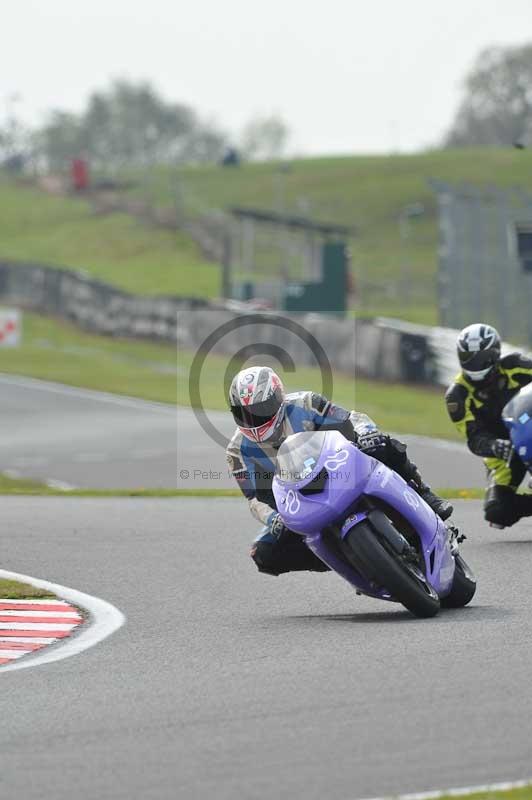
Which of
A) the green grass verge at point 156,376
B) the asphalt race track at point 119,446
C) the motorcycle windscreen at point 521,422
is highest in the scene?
the motorcycle windscreen at point 521,422

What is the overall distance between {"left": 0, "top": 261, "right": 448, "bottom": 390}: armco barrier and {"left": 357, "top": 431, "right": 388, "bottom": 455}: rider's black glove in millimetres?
21591

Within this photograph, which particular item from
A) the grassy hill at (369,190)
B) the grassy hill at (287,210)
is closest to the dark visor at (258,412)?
the grassy hill at (287,210)

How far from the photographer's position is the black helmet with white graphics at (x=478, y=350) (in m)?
11.8

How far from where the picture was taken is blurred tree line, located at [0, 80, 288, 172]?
462ft

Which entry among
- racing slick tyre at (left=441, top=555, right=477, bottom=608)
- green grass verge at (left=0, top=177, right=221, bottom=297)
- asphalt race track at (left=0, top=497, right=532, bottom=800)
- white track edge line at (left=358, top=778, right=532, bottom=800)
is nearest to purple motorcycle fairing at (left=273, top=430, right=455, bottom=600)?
racing slick tyre at (left=441, top=555, right=477, bottom=608)

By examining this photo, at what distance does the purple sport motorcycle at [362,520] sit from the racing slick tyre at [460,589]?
5.7 inches

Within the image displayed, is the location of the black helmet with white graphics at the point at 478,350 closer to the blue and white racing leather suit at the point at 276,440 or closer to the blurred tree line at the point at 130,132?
the blue and white racing leather suit at the point at 276,440

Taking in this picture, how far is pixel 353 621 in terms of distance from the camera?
28.1ft

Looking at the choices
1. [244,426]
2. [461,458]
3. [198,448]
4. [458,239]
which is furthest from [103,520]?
[458,239]

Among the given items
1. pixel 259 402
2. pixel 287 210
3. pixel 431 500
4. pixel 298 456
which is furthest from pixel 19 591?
pixel 287 210

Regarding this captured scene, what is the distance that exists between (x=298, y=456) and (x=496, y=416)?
14.1ft

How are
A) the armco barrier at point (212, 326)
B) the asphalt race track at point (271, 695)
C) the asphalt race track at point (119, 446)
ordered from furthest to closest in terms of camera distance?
the armco barrier at point (212, 326) → the asphalt race track at point (119, 446) → the asphalt race track at point (271, 695)

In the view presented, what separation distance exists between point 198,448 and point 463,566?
50.5 ft

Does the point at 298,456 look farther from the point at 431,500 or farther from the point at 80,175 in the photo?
the point at 80,175
